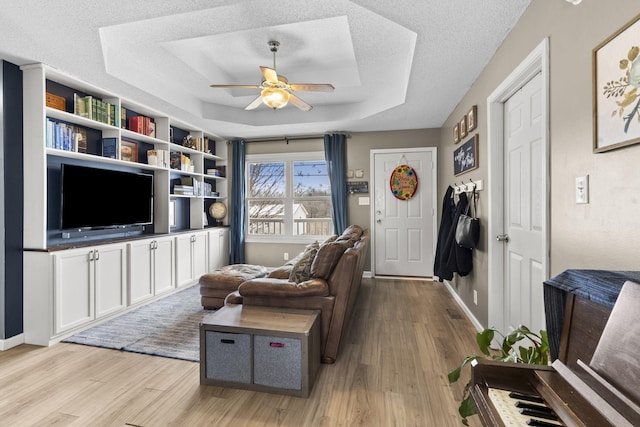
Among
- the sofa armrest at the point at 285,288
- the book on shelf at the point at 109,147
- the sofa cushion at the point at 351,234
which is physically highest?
the book on shelf at the point at 109,147

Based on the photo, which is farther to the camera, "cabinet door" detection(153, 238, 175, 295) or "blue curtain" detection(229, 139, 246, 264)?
"blue curtain" detection(229, 139, 246, 264)

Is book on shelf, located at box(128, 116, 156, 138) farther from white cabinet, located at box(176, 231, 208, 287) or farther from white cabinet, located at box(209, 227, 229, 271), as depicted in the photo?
white cabinet, located at box(209, 227, 229, 271)

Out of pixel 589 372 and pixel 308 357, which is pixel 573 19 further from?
pixel 308 357

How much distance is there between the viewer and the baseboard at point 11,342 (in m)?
2.46

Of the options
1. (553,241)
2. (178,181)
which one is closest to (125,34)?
(178,181)

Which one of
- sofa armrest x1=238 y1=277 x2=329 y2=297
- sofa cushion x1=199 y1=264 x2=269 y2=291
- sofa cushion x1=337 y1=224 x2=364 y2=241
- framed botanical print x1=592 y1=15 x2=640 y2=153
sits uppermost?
framed botanical print x1=592 y1=15 x2=640 y2=153

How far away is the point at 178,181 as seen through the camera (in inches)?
179

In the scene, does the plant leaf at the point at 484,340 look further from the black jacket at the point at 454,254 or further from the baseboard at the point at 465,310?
the black jacket at the point at 454,254

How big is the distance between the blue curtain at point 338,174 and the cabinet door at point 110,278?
297cm

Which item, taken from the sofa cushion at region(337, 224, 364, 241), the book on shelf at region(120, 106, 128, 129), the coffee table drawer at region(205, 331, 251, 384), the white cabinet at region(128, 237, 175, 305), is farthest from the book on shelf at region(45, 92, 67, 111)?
the sofa cushion at region(337, 224, 364, 241)

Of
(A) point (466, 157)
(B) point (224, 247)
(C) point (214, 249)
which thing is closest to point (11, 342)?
(C) point (214, 249)

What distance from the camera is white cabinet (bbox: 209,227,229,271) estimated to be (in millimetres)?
4830

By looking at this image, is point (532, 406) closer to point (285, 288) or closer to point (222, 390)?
point (285, 288)

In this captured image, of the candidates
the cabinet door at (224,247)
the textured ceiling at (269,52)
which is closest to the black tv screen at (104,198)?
the textured ceiling at (269,52)
